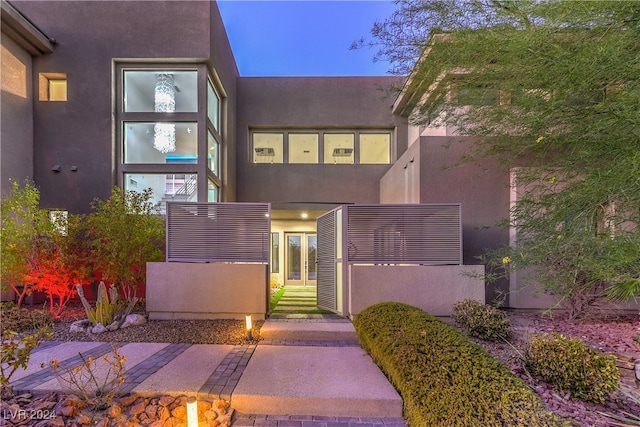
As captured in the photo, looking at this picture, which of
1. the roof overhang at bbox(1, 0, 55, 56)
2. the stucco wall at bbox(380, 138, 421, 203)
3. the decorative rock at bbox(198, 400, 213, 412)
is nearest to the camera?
the decorative rock at bbox(198, 400, 213, 412)

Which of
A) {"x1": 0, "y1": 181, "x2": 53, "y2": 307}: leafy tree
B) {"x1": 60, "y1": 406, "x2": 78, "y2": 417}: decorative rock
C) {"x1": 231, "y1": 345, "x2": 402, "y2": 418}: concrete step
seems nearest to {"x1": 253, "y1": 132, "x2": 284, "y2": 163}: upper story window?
{"x1": 0, "y1": 181, "x2": 53, "y2": 307}: leafy tree

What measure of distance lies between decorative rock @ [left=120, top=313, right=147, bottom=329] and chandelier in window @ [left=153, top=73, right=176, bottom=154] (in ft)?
14.8

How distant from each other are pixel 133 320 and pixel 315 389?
13.5 feet

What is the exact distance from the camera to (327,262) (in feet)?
22.0

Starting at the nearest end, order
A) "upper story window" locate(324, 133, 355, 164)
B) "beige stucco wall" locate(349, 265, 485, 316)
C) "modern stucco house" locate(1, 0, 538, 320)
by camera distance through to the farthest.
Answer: "beige stucco wall" locate(349, 265, 485, 316), "modern stucco house" locate(1, 0, 538, 320), "upper story window" locate(324, 133, 355, 164)

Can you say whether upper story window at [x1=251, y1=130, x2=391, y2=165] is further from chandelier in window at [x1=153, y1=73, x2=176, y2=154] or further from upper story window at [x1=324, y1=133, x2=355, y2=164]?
chandelier in window at [x1=153, y1=73, x2=176, y2=154]

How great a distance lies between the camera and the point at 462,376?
2.68 meters

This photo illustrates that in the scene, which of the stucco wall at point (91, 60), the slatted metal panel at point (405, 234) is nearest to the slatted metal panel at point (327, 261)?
the slatted metal panel at point (405, 234)

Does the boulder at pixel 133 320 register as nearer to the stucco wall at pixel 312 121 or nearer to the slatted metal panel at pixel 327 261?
the slatted metal panel at pixel 327 261

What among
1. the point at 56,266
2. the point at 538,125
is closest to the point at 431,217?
the point at 538,125

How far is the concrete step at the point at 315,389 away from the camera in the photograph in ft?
10.0

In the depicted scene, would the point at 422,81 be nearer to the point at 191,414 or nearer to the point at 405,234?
the point at 405,234

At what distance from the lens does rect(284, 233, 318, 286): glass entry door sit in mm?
10859

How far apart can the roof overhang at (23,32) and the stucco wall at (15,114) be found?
16 centimetres
